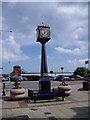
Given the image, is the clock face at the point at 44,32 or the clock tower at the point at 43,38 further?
the clock face at the point at 44,32

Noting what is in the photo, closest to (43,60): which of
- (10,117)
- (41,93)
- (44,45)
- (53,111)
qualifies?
(44,45)

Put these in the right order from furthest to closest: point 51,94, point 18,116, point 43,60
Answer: point 43,60, point 51,94, point 18,116

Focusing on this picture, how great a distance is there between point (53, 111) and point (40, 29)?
29.4 feet

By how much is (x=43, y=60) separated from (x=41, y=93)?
4016mm

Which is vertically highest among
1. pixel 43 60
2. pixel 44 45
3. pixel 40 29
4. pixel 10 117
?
pixel 40 29

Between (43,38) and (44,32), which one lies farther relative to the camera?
(44,32)

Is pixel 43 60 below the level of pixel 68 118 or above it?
above

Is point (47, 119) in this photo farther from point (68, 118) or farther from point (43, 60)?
point (43, 60)

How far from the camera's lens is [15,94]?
559 inches

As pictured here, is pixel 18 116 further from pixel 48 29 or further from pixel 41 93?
pixel 48 29

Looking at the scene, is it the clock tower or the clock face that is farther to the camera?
the clock face

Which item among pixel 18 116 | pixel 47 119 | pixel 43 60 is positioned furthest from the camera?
pixel 43 60

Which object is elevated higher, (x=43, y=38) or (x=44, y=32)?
(x=44, y=32)

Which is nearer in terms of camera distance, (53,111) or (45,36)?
(53,111)
